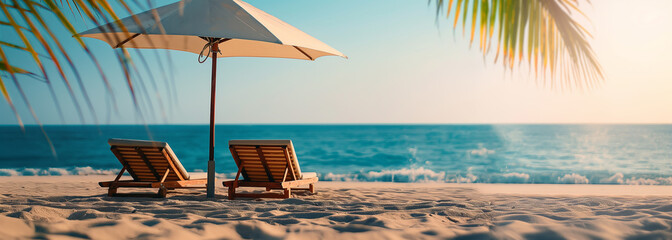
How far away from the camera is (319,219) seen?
3561mm

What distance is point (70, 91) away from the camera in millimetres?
712

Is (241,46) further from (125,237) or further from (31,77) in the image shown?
(31,77)

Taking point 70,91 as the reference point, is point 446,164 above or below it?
below

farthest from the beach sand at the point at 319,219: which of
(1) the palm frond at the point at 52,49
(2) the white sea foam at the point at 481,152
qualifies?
(2) the white sea foam at the point at 481,152

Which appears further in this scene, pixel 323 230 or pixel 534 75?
pixel 323 230

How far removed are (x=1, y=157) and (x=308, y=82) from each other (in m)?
21.8

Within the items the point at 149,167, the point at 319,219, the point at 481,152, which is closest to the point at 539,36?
the point at 319,219

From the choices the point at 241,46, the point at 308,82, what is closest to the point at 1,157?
the point at 308,82

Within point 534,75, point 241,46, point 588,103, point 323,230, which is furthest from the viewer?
point 588,103

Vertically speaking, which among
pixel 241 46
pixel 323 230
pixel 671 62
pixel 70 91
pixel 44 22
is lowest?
pixel 323 230

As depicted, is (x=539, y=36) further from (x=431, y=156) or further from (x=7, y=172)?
(x=431, y=156)

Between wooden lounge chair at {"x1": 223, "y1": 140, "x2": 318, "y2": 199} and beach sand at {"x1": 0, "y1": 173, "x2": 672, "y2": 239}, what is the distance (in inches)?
8.1

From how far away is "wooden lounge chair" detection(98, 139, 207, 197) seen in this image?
4.87 m

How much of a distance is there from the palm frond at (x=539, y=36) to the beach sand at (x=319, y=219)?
1.66m
